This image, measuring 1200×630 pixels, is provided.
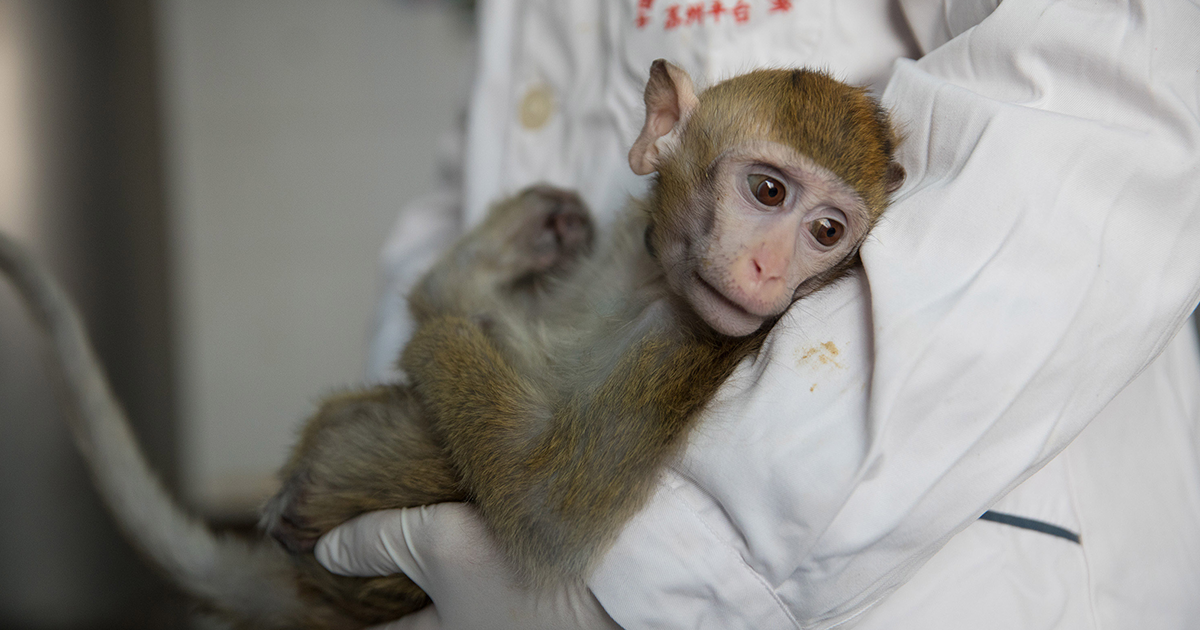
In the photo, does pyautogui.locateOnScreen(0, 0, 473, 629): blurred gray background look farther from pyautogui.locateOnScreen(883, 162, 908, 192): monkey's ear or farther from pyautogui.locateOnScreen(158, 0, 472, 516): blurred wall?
pyautogui.locateOnScreen(883, 162, 908, 192): monkey's ear

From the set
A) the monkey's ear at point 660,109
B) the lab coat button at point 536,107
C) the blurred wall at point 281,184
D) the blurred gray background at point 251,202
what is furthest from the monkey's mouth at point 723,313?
the blurred wall at point 281,184

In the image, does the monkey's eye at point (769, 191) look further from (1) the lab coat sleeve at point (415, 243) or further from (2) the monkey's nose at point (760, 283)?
(1) the lab coat sleeve at point (415, 243)

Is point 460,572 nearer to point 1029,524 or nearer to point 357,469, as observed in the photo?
point 357,469

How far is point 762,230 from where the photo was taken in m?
1.29

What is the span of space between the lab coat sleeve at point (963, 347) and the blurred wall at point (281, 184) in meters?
3.93

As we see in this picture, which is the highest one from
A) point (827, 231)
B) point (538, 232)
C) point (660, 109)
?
point (660, 109)

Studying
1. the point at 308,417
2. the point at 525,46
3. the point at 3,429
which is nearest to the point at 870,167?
the point at 525,46

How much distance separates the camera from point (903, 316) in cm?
116

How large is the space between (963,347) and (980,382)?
0.06 metres

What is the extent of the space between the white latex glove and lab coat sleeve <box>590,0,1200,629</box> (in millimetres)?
147

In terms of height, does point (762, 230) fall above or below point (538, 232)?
above

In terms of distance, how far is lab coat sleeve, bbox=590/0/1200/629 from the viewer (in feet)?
3.75

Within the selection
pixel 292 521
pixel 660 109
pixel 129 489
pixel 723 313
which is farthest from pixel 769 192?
pixel 129 489

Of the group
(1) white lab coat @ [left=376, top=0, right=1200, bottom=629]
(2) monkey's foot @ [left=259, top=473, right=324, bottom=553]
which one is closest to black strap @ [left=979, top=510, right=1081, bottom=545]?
(1) white lab coat @ [left=376, top=0, right=1200, bottom=629]
